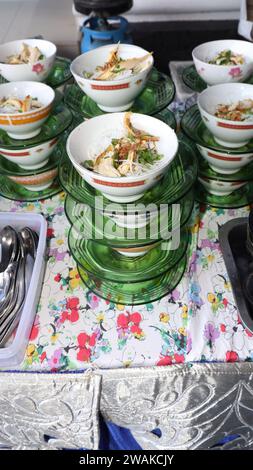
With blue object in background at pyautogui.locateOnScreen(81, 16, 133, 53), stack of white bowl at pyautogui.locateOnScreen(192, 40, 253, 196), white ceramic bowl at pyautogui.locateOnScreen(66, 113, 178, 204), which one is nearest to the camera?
white ceramic bowl at pyautogui.locateOnScreen(66, 113, 178, 204)

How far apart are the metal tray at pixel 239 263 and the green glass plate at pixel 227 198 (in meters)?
0.05

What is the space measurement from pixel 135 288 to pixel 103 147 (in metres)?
0.23

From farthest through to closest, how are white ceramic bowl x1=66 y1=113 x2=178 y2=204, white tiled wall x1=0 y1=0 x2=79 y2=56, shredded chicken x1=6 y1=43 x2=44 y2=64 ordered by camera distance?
white tiled wall x1=0 y1=0 x2=79 y2=56 < shredded chicken x1=6 y1=43 x2=44 y2=64 < white ceramic bowl x1=66 y1=113 x2=178 y2=204

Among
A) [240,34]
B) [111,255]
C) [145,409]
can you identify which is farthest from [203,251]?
[240,34]

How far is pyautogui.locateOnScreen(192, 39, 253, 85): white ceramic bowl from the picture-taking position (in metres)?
0.79

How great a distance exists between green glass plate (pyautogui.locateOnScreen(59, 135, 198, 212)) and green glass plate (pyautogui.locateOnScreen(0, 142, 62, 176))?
0.09 metres

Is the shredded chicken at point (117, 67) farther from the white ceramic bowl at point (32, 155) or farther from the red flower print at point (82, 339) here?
the red flower print at point (82, 339)

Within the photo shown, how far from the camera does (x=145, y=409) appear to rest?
603 millimetres

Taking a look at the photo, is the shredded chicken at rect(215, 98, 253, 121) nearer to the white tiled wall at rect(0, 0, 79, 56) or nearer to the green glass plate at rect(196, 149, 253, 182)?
the green glass plate at rect(196, 149, 253, 182)

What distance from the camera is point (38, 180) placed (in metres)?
0.78

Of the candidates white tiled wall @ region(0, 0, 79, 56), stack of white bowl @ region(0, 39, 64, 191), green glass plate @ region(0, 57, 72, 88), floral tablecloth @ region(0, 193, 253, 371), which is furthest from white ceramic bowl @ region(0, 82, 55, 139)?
white tiled wall @ region(0, 0, 79, 56)

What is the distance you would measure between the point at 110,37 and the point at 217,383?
89 cm

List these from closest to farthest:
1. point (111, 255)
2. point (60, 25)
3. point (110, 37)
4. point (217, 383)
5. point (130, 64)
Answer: point (217, 383), point (111, 255), point (130, 64), point (110, 37), point (60, 25)
